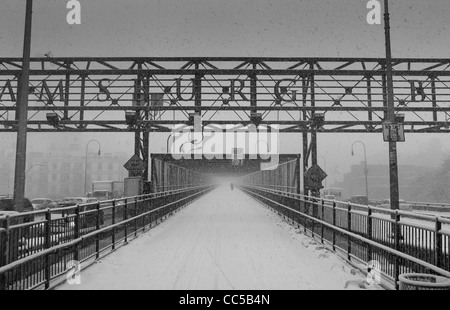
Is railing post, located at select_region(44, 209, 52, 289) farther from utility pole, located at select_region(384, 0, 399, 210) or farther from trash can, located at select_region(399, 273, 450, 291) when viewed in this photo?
utility pole, located at select_region(384, 0, 399, 210)

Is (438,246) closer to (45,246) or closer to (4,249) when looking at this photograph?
(4,249)

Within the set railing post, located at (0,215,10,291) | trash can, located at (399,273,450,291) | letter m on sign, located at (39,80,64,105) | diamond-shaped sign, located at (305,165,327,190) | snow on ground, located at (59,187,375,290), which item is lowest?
snow on ground, located at (59,187,375,290)

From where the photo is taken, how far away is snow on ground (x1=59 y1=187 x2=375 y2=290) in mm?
7547

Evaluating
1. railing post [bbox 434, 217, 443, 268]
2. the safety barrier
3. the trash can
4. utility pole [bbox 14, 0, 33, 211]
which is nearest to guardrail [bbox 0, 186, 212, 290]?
utility pole [bbox 14, 0, 33, 211]

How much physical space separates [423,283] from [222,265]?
4.79m

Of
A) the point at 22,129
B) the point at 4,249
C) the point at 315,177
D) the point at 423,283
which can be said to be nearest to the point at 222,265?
the point at 4,249

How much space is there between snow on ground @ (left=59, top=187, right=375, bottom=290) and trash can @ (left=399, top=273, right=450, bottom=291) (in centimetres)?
Result: 149

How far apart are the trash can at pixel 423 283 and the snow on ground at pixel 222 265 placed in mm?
1492

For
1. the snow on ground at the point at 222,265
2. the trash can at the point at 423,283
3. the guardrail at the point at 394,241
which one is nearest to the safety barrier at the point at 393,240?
the guardrail at the point at 394,241

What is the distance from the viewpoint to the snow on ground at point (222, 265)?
7.55m

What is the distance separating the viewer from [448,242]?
595 centimetres

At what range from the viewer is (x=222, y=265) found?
30.6ft

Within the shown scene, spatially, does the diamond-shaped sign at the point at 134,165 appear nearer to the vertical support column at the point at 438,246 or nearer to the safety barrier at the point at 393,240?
the safety barrier at the point at 393,240
